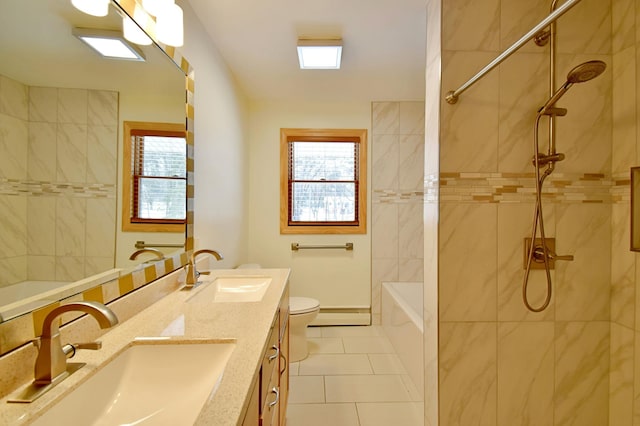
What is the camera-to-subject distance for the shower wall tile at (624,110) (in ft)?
4.39

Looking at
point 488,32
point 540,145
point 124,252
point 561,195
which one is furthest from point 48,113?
point 561,195

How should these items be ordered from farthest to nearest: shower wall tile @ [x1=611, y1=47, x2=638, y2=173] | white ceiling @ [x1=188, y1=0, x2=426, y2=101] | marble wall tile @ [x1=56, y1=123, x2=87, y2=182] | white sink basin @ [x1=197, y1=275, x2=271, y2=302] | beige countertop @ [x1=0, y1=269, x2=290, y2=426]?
white ceiling @ [x1=188, y1=0, x2=426, y2=101]
white sink basin @ [x1=197, y1=275, x2=271, y2=302]
shower wall tile @ [x1=611, y1=47, x2=638, y2=173]
marble wall tile @ [x1=56, y1=123, x2=87, y2=182]
beige countertop @ [x1=0, y1=269, x2=290, y2=426]

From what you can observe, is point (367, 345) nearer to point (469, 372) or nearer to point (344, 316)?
point (344, 316)

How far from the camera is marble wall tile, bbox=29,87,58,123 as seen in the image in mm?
771

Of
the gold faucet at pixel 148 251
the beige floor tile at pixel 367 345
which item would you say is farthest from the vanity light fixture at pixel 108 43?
the beige floor tile at pixel 367 345

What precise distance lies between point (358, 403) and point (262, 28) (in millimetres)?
2558

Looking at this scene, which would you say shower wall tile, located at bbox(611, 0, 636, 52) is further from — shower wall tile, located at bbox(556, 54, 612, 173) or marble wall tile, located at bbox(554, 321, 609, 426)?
marble wall tile, located at bbox(554, 321, 609, 426)

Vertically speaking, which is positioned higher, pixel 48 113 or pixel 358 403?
pixel 48 113

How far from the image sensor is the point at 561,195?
1.44m

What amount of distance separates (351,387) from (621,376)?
147cm

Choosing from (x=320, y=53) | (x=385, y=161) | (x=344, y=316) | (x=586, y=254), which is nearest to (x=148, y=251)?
(x=320, y=53)

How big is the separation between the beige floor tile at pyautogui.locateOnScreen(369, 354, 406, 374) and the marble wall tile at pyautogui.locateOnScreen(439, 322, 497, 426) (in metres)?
0.89

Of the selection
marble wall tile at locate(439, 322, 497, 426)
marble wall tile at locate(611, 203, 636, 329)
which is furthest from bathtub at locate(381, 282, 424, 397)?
marble wall tile at locate(611, 203, 636, 329)

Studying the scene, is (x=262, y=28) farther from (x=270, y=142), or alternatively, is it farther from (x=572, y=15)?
(x=572, y=15)
